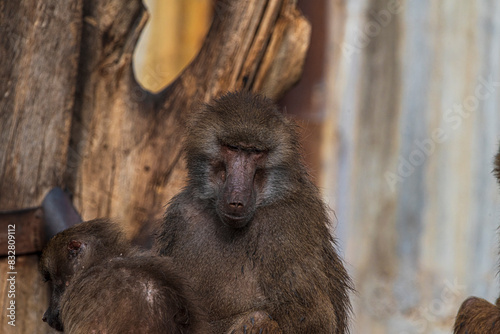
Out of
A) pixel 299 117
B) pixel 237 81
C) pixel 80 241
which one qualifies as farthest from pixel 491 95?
pixel 80 241

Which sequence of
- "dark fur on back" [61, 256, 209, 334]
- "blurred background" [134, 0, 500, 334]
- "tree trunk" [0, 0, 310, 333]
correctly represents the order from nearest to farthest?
"dark fur on back" [61, 256, 209, 334], "tree trunk" [0, 0, 310, 333], "blurred background" [134, 0, 500, 334]

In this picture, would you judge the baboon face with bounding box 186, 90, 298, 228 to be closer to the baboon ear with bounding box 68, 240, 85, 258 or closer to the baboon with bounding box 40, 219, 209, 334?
the baboon with bounding box 40, 219, 209, 334

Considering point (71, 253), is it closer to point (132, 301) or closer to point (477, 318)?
point (132, 301)

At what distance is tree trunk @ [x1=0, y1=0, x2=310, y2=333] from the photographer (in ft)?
16.4

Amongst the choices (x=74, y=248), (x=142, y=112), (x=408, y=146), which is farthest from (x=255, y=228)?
(x=408, y=146)

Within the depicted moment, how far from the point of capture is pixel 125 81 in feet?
17.4

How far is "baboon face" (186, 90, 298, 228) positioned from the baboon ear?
0.63 metres

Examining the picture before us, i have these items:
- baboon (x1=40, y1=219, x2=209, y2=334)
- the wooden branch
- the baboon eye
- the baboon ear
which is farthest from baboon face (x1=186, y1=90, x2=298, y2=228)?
the wooden branch

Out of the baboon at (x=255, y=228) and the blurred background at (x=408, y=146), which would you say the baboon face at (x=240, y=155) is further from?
the blurred background at (x=408, y=146)

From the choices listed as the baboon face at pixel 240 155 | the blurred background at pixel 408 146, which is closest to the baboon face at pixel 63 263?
the baboon face at pixel 240 155

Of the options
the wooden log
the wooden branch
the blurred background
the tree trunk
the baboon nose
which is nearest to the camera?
the baboon nose

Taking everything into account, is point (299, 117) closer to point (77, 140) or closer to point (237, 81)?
point (237, 81)

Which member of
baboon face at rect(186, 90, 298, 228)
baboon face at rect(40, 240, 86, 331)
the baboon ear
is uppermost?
baboon face at rect(186, 90, 298, 228)

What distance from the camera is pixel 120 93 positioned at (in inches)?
208
